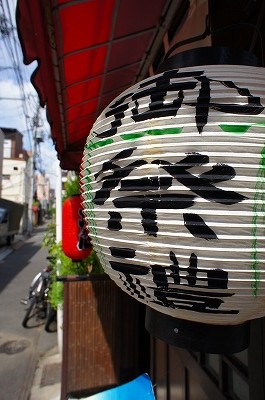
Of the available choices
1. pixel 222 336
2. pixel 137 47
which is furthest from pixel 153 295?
pixel 137 47

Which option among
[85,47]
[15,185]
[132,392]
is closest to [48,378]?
[132,392]

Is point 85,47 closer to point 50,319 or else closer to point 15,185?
point 50,319

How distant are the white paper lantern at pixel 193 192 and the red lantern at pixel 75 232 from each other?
2.38 metres

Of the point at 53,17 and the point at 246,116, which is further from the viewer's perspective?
the point at 53,17

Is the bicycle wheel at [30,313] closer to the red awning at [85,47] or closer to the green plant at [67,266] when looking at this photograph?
the green plant at [67,266]

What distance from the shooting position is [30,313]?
7898mm

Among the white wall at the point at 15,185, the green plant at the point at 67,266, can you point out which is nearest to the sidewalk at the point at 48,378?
the green plant at the point at 67,266

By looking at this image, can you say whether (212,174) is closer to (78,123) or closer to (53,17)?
(53,17)

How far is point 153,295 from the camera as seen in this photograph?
0.89 m

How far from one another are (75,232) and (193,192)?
267cm

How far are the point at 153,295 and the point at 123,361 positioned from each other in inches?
136

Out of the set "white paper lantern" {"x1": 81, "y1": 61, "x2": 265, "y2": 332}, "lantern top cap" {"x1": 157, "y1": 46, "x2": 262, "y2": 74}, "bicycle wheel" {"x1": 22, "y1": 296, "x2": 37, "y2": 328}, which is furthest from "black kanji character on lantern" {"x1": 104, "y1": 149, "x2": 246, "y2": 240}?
"bicycle wheel" {"x1": 22, "y1": 296, "x2": 37, "y2": 328}

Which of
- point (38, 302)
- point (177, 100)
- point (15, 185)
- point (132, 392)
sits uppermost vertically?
point (15, 185)

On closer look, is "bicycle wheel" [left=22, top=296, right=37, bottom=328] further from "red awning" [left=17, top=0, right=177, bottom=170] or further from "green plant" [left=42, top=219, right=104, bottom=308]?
"red awning" [left=17, top=0, right=177, bottom=170]
